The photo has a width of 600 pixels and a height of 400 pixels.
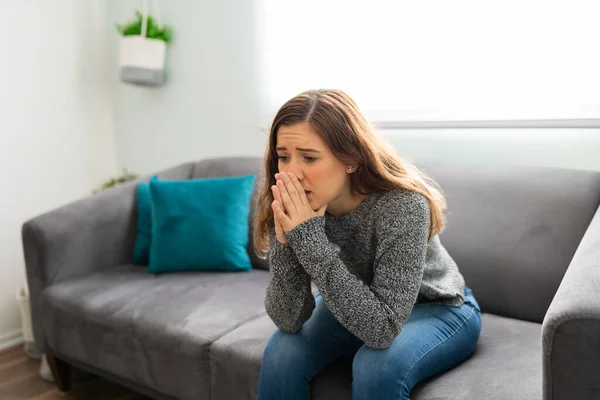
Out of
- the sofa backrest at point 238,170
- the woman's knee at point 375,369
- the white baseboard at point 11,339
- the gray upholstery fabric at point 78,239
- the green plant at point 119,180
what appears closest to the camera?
the woman's knee at point 375,369

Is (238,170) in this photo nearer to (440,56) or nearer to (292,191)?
(440,56)

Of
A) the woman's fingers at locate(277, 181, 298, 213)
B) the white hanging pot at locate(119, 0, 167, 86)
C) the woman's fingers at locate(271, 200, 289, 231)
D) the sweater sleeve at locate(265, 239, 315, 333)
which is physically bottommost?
the sweater sleeve at locate(265, 239, 315, 333)

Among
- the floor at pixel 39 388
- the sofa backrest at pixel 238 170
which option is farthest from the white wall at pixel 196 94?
the floor at pixel 39 388

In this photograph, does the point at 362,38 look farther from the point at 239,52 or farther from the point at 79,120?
the point at 79,120

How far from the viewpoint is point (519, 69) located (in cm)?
185

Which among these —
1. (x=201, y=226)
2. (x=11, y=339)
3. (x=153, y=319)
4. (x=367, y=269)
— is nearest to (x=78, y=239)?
(x=201, y=226)

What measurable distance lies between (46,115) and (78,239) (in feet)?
2.99

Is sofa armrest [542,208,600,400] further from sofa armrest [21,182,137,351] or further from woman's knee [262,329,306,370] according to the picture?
sofa armrest [21,182,137,351]

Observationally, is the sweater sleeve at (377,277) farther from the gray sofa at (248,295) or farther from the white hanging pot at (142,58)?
the white hanging pot at (142,58)

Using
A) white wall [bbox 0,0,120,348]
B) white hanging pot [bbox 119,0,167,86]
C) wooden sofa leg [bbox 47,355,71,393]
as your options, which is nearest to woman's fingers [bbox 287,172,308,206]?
wooden sofa leg [bbox 47,355,71,393]

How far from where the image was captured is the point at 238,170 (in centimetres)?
229

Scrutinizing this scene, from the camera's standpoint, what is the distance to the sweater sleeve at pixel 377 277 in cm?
117

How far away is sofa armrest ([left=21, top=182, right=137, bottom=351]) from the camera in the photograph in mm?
1985

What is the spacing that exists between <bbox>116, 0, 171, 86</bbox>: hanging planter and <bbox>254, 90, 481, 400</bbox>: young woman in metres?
1.47
